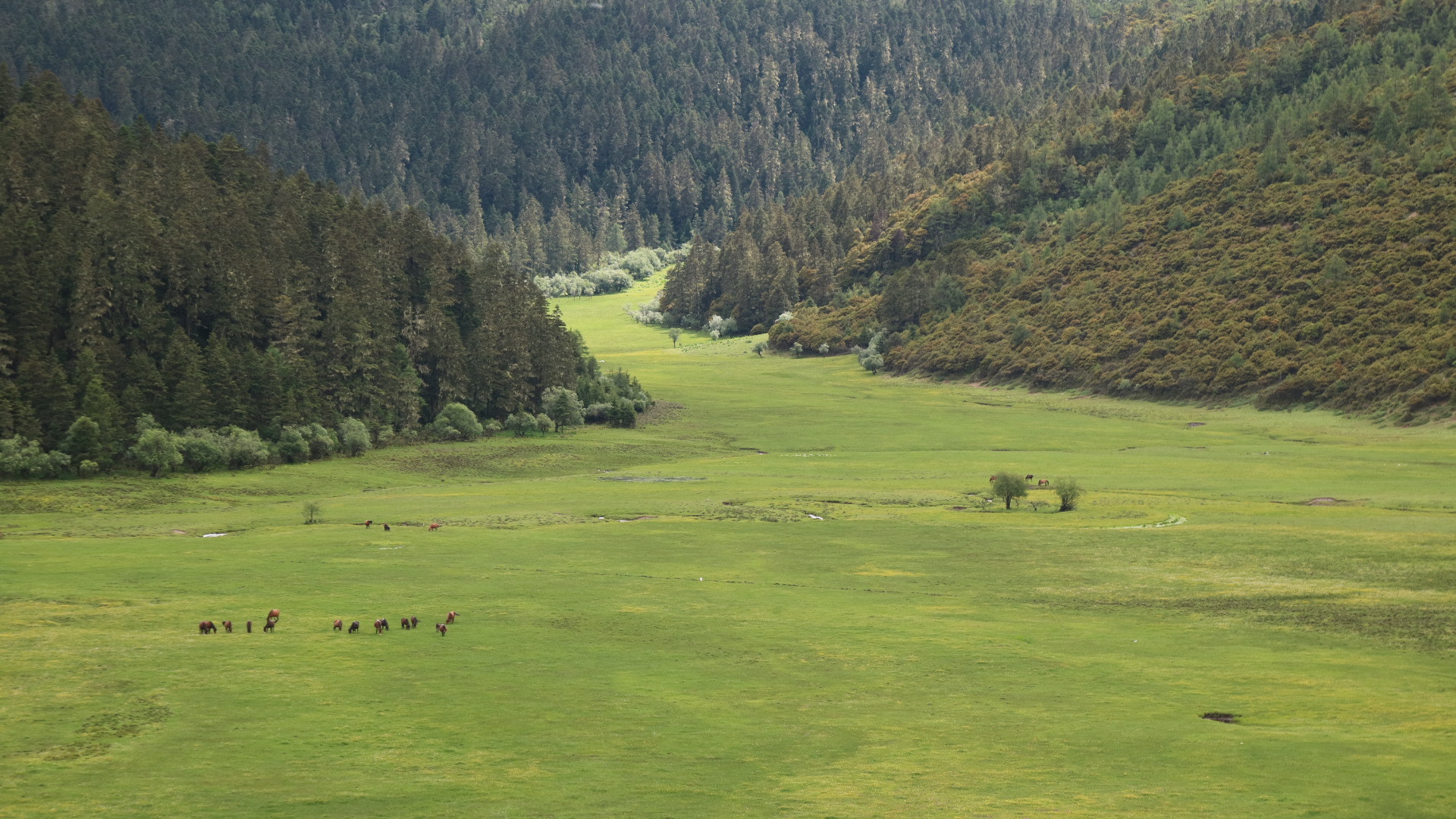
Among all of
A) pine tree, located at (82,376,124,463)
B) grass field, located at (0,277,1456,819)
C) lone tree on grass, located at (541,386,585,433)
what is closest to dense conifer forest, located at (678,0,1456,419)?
grass field, located at (0,277,1456,819)

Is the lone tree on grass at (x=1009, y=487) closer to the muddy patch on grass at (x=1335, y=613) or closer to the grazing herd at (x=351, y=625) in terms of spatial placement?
the muddy patch on grass at (x=1335, y=613)

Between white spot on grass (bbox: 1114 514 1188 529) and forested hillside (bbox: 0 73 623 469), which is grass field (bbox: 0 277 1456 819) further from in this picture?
forested hillside (bbox: 0 73 623 469)

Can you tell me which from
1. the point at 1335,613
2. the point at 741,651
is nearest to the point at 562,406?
the point at 741,651

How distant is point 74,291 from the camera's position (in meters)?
106

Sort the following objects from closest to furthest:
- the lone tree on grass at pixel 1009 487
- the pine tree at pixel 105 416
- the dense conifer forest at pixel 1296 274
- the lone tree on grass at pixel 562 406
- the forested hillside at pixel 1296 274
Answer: the lone tree on grass at pixel 1009 487
the pine tree at pixel 105 416
the lone tree on grass at pixel 562 406
the dense conifer forest at pixel 1296 274
the forested hillside at pixel 1296 274

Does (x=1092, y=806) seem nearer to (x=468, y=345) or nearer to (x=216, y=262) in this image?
(x=216, y=262)

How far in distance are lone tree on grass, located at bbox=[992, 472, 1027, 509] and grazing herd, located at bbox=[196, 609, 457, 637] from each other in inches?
1822

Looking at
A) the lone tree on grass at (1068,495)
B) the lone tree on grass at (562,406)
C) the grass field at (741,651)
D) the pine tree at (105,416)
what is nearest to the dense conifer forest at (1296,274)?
the grass field at (741,651)

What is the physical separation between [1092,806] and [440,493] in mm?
74695

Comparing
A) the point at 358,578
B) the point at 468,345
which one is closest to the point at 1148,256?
the point at 468,345

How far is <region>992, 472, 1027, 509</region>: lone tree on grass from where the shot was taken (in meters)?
85.9

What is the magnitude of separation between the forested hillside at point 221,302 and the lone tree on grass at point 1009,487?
6100 cm

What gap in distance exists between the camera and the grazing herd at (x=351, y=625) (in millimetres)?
46656

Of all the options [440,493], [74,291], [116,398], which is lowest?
[440,493]
